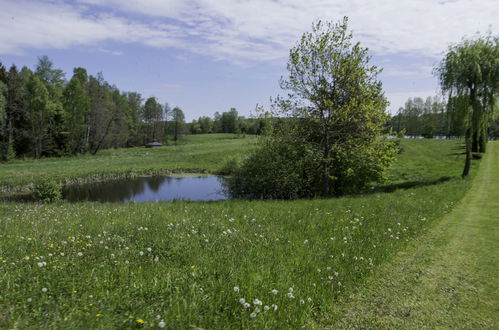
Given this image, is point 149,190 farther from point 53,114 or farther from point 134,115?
point 134,115

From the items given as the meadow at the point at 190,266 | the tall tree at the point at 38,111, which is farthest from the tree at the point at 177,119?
the meadow at the point at 190,266

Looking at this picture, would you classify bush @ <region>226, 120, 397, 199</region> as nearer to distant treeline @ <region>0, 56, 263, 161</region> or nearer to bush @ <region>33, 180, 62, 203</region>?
bush @ <region>33, 180, 62, 203</region>

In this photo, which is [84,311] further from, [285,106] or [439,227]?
[285,106]

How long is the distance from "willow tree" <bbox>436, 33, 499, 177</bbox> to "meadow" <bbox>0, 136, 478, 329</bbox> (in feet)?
52.7

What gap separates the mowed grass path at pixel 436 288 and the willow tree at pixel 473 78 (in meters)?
15.4

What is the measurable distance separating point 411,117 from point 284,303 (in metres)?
114

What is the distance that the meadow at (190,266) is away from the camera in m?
4.50

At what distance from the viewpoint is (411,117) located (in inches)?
4065

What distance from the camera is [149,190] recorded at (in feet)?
99.6

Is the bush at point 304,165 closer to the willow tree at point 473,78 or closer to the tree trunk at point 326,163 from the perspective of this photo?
the tree trunk at point 326,163

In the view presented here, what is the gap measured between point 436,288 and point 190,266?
5217 millimetres

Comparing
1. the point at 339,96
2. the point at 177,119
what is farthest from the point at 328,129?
the point at 177,119

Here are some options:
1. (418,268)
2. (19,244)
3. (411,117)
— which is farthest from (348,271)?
(411,117)

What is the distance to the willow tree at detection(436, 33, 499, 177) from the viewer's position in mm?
21562
